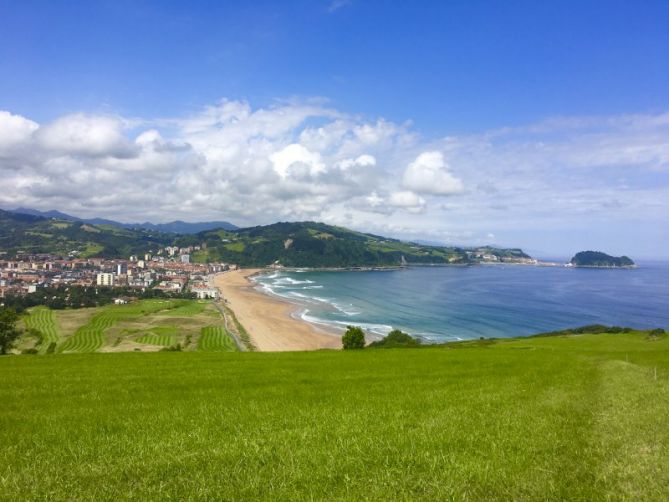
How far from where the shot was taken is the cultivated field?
331 ft

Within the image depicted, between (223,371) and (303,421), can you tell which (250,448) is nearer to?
(303,421)

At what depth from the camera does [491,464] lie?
28.9 ft

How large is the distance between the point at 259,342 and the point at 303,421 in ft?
316

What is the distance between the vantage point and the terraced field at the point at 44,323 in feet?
355

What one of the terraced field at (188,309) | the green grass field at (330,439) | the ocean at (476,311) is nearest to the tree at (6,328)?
the green grass field at (330,439)

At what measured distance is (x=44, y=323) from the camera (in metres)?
129

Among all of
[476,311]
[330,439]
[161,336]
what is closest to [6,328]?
[330,439]

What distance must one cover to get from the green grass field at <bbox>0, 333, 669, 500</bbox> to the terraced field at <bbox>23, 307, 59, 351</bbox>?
102849 mm

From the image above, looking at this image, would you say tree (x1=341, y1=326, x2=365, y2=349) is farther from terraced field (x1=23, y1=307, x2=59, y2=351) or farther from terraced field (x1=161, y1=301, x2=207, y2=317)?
terraced field (x1=161, y1=301, x2=207, y2=317)

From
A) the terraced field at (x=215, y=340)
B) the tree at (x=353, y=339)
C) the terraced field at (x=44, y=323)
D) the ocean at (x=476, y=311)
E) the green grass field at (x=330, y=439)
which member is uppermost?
the green grass field at (x=330, y=439)

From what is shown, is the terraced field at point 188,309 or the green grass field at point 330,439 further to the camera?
the terraced field at point 188,309

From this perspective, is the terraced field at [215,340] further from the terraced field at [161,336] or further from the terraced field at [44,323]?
the terraced field at [44,323]

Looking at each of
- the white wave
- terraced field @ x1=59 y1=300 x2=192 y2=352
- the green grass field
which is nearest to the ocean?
the white wave

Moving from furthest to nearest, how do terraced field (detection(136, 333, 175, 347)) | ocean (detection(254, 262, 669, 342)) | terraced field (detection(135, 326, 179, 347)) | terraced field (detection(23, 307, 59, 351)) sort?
ocean (detection(254, 262, 669, 342))
terraced field (detection(23, 307, 59, 351))
terraced field (detection(135, 326, 179, 347))
terraced field (detection(136, 333, 175, 347))
